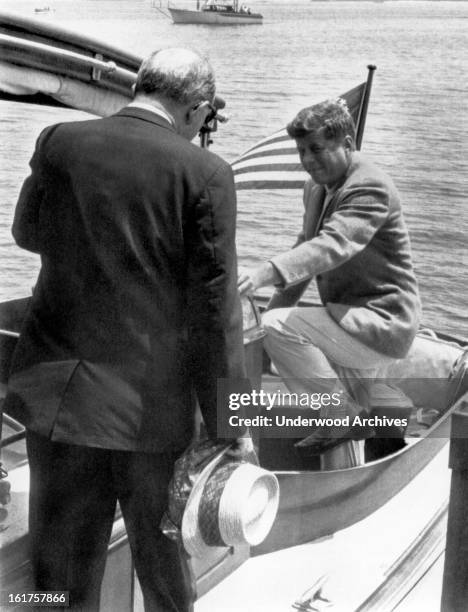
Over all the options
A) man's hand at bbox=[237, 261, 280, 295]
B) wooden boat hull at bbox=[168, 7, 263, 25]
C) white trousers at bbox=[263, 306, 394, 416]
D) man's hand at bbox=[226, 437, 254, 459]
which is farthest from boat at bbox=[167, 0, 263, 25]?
man's hand at bbox=[226, 437, 254, 459]

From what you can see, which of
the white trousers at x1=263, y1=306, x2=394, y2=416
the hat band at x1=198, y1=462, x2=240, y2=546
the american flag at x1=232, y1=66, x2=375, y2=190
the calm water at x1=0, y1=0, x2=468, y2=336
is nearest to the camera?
the hat band at x1=198, y1=462, x2=240, y2=546

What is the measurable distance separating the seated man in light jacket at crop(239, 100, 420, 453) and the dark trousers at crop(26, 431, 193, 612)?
76 cm

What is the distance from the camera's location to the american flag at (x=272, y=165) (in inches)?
144

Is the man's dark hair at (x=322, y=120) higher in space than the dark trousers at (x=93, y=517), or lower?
higher

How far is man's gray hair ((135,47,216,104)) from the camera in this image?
1.42 metres

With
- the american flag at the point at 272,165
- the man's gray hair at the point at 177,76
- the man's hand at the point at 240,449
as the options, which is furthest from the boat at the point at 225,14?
the man's hand at the point at 240,449

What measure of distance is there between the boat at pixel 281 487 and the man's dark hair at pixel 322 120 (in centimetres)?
40

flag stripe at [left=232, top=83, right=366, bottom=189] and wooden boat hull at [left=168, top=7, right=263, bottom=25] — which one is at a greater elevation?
wooden boat hull at [left=168, top=7, right=263, bottom=25]

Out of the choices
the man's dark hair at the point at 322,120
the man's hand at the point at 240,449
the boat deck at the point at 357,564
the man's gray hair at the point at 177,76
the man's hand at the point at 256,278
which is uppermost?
the man's gray hair at the point at 177,76

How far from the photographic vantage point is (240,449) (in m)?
1.54

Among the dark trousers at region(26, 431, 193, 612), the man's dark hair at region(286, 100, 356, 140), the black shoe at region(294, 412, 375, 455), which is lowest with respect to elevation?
the black shoe at region(294, 412, 375, 455)

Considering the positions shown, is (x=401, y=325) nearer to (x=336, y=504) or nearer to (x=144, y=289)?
(x=336, y=504)

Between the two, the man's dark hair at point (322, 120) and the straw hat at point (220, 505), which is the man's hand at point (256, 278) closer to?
the man's dark hair at point (322, 120)

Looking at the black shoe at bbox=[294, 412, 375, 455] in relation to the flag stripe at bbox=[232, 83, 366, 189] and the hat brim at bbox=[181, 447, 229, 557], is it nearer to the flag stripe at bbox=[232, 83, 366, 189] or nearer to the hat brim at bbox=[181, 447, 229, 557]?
the hat brim at bbox=[181, 447, 229, 557]
